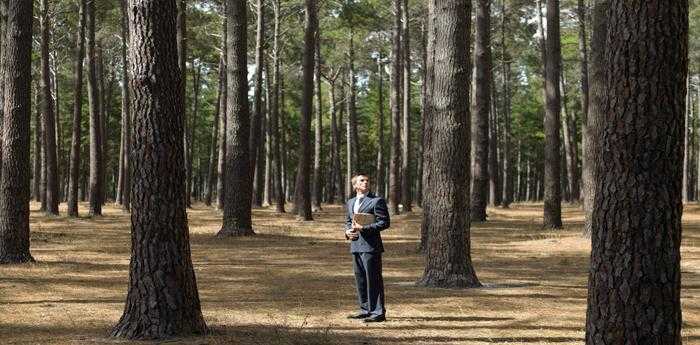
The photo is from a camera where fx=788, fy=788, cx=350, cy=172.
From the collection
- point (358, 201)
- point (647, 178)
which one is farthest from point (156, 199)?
point (647, 178)

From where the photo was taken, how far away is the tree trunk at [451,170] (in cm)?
1196

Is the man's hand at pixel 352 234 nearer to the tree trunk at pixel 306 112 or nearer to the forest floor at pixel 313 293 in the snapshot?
the forest floor at pixel 313 293

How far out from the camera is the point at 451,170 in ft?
39.3

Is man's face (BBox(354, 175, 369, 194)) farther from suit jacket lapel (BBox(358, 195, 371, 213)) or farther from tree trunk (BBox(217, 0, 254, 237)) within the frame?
tree trunk (BBox(217, 0, 254, 237))

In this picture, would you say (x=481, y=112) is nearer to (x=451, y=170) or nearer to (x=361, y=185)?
(x=451, y=170)

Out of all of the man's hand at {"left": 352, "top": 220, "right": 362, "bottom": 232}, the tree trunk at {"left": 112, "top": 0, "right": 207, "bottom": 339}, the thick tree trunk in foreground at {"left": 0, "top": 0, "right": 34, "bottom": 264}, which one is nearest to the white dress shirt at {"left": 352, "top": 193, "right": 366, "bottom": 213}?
the man's hand at {"left": 352, "top": 220, "right": 362, "bottom": 232}

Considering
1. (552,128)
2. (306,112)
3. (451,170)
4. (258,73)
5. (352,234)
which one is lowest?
(352,234)

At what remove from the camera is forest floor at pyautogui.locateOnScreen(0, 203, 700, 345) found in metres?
8.25

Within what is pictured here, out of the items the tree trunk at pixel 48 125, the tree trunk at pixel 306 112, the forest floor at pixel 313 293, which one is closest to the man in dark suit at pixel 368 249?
the forest floor at pixel 313 293

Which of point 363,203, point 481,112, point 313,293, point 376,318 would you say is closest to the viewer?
point 376,318

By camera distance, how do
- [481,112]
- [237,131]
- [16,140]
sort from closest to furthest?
[16,140] → [237,131] → [481,112]

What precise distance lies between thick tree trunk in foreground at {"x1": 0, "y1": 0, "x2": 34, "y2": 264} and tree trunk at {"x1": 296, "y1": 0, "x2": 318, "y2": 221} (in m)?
13.2

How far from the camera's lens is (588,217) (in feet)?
65.5

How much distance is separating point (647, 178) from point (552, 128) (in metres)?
19.5
